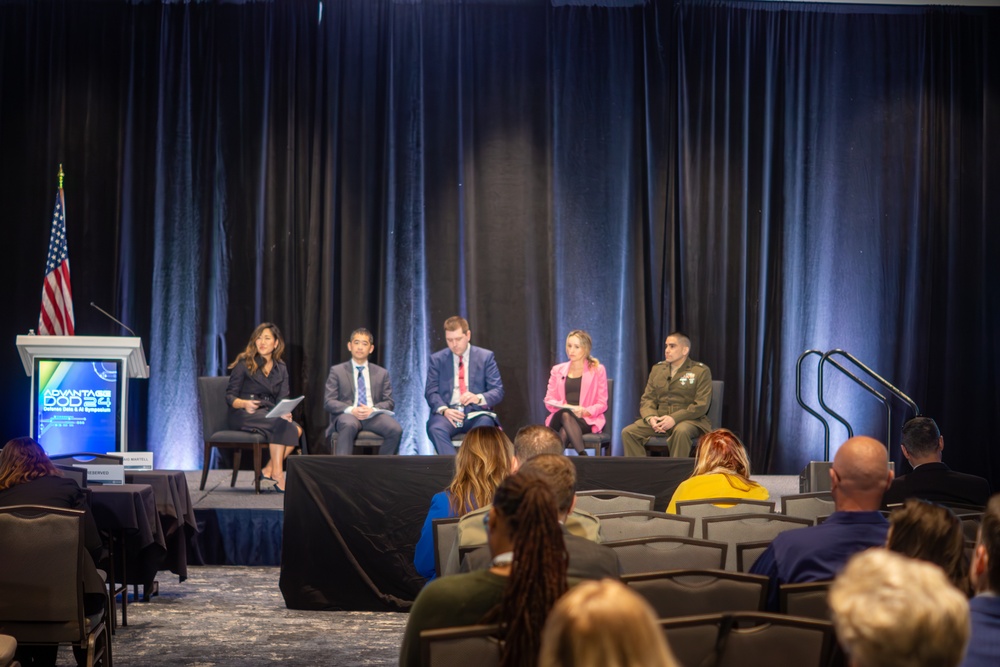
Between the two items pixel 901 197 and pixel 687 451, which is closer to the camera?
pixel 687 451

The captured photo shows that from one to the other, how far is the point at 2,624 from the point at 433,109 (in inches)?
250

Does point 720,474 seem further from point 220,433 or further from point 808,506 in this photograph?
point 220,433

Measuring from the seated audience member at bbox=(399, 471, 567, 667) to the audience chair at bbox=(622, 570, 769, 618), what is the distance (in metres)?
0.59

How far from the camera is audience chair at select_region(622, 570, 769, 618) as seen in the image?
273cm

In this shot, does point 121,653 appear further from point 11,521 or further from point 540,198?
point 540,198

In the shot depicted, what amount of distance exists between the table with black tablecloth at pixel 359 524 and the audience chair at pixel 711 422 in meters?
2.61

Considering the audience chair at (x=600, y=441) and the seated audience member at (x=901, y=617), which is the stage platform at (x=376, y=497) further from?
the seated audience member at (x=901, y=617)

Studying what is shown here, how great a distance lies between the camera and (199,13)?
30.0ft

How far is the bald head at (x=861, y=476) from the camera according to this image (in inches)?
119

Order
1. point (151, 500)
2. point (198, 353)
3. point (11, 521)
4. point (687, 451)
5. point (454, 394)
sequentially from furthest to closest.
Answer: point (198, 353) → point (454, 394) → point (687, 451) → point (151, 500) → point (11, 521)

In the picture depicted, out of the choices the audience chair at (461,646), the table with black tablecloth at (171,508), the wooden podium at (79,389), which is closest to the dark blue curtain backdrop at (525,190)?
the wooden podium at (79,389)

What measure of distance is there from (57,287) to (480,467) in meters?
5.69

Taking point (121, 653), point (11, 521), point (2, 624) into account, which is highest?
point (11, 521)

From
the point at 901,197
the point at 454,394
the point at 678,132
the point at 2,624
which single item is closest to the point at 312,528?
the point at 2,624
